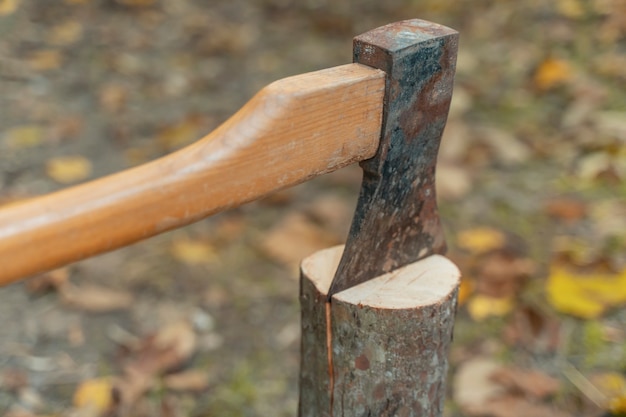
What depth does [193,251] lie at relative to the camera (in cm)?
233

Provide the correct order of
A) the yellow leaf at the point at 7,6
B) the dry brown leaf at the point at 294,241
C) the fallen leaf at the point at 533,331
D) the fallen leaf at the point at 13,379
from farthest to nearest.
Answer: the yellow leaf at the point at 7,6, the dry brown leaf at the point at 294,241, the fallen leaf at the point at 533,331, the fallen leaf at the point at 13,379

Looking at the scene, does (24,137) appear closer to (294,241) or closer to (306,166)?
(294,241)

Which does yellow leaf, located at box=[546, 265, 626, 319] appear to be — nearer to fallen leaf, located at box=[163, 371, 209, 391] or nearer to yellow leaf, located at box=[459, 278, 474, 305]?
yellow leaf, located at box=[459, 278, 474, 305]

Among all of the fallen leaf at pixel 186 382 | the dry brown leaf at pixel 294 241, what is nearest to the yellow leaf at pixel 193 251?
the dry brown leaf at pixel 294 241

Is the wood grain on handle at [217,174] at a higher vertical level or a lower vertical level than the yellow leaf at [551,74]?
higher

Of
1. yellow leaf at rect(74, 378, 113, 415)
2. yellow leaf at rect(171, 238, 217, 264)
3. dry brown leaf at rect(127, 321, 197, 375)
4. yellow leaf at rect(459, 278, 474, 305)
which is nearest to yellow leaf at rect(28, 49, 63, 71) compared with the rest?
yellow leaf at rect(171, 238, 217, 264)

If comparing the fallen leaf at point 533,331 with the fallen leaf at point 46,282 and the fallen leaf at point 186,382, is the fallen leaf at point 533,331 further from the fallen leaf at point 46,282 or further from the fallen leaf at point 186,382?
the fallen leaf at point 46,282

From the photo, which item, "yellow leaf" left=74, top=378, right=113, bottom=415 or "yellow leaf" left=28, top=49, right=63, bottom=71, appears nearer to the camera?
"yellow leaf" left=74, top=378, right=113, bottom=415

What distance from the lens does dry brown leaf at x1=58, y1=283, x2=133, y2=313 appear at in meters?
2.12

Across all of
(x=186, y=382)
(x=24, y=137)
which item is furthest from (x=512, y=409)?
(x=24, y=137)

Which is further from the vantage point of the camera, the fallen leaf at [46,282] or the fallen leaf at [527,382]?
the fallen leaf at [46,282]

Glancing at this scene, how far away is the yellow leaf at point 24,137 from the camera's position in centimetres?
284

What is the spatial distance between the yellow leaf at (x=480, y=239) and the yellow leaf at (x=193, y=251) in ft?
2.59

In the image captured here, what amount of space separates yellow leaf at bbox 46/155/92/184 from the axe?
1.69 m
